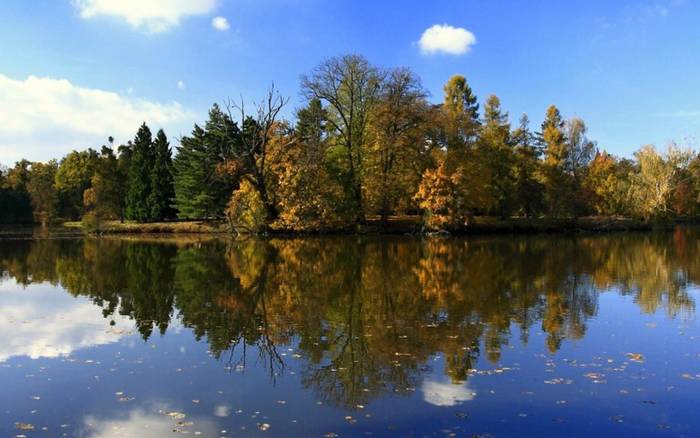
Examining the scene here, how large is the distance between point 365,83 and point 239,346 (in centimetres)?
4058

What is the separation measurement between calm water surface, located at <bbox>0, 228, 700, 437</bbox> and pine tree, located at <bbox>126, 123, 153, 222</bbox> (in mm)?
35238

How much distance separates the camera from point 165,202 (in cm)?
5422

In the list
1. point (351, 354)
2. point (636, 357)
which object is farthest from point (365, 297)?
point (636, 357)

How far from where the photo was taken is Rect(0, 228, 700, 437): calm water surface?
22.2 feet

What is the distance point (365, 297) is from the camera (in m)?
15.6

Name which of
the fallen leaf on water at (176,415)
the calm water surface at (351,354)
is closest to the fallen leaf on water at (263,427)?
the calm water surface at (351,354)

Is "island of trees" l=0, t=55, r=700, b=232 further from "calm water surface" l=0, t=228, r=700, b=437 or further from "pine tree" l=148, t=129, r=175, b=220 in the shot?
"calm water surface" l=0, t=228, r=700, b=437

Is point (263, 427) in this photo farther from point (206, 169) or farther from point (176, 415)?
point (206, 169)

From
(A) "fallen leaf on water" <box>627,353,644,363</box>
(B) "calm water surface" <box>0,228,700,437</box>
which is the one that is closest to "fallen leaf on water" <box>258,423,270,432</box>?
(B) "calm water surface" <box>0,228,700,437</box>

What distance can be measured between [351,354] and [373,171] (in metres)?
37.9

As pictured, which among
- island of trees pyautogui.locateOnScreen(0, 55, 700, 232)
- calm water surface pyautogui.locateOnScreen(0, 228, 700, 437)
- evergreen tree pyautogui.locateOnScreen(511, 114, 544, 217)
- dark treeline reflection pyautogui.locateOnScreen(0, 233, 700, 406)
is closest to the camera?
calm water surface pyautogui.locateOnScreen(0, 228, 700, 437)

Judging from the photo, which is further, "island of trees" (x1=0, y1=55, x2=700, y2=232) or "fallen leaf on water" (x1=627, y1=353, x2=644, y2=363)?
"island of trees" (x1=0, y1=55, x2=700, y2=232)

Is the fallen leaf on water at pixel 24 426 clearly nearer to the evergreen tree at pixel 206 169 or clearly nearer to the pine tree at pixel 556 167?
the evergreen tree at pixel 206 169

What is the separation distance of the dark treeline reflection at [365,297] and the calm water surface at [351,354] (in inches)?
2.9
